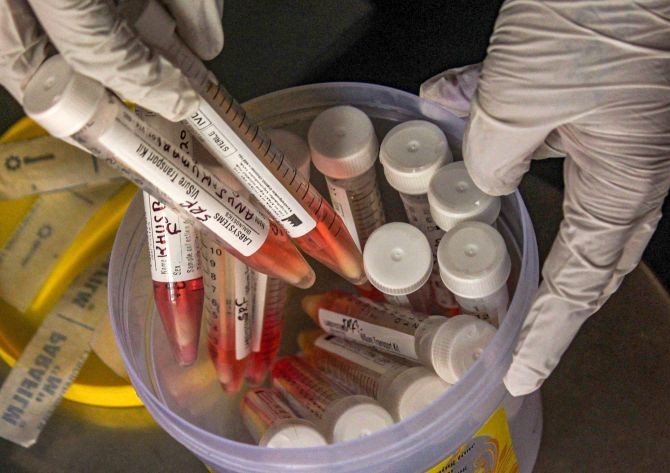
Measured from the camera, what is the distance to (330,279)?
970 mm

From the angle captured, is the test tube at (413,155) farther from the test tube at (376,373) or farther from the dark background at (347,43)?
the dark background at (347,43)

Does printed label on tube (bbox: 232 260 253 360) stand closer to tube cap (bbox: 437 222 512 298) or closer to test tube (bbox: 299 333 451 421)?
test tube (bbox: 299 333 451 421)

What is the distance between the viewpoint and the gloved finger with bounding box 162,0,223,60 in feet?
2.21

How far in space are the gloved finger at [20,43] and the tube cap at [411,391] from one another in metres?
0.41

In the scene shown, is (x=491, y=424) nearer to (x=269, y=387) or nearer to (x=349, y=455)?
(x=349, y=455)

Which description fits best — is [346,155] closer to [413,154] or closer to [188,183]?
[413,154]

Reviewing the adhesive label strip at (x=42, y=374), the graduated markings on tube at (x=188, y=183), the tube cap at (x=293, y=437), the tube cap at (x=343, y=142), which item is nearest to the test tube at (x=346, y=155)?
the tube cap at (x=343, y=142)

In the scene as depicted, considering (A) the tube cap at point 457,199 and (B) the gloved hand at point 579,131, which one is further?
(A) the tube cap at point 457,199

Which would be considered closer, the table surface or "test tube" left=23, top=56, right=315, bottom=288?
"test tube" left=23, top=56, right=315, bottom=288

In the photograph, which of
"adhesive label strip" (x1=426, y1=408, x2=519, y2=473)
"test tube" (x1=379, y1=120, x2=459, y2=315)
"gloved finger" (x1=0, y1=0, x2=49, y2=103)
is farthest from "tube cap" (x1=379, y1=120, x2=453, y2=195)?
"gloved finger" (x1=0, y1=0, x2=49, y2=103)

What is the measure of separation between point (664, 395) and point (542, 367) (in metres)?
0.25

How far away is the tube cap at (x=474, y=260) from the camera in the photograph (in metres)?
0.74

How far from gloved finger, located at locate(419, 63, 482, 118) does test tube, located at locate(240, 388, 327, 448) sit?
337 mm

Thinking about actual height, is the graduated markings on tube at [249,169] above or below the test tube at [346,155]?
above
